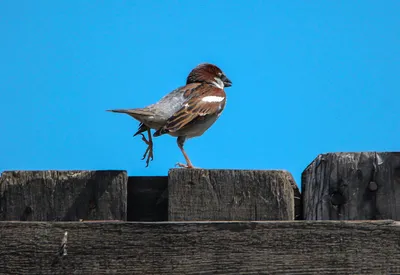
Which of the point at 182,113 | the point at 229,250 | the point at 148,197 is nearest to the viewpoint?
the point at 229,250

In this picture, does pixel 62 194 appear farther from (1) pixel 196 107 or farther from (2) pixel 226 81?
(2) pixel 226 81

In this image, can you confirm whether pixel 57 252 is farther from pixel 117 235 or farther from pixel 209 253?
pixel 209 253

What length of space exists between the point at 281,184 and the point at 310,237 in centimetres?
28

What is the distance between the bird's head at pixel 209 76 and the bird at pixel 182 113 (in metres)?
1.11

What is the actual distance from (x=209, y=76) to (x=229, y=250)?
28.1 ft

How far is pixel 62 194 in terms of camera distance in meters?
2.80

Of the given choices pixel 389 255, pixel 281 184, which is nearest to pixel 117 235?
pixel 281 184

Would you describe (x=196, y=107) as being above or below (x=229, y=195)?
above

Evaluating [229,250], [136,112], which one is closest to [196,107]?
[136,112]

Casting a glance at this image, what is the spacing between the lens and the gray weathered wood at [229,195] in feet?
8.88

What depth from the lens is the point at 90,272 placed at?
2.53 metres

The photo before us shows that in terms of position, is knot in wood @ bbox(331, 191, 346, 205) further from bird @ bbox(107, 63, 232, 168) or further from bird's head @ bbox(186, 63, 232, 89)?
bird's head @ bbox(186, 63, 232, 89)

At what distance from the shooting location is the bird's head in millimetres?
10891

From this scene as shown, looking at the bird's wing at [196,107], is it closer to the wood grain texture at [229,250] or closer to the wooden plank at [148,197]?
the wooden plank at [148,197]
